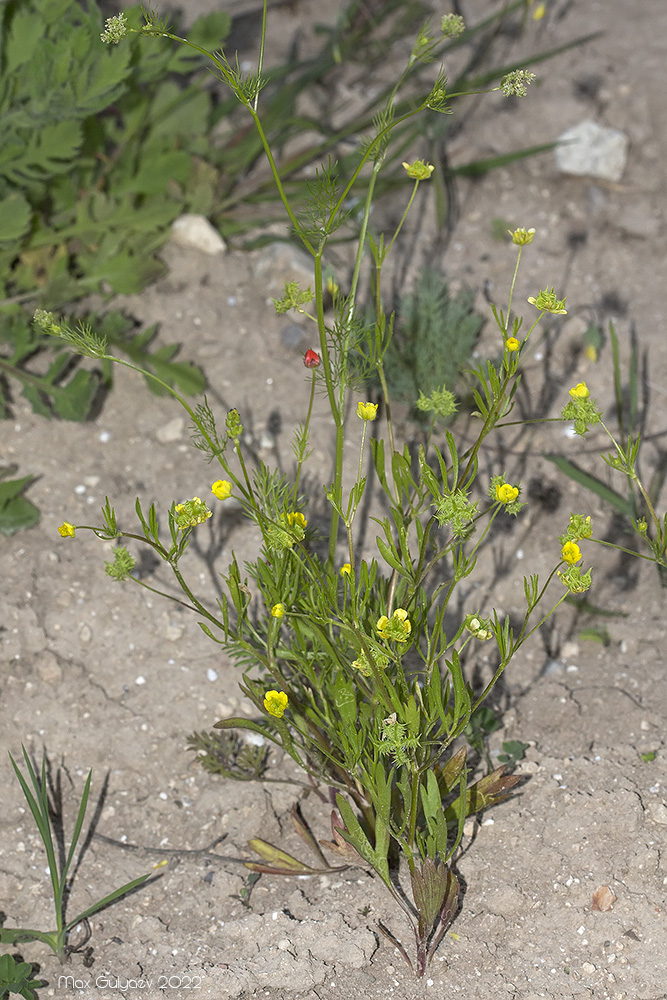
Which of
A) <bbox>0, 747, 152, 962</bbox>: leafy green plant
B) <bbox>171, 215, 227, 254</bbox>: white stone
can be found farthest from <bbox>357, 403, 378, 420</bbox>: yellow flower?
<bbox>171, 215, 227, 254</bbox>: white stone

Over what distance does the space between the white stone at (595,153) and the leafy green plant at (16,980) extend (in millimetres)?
3247

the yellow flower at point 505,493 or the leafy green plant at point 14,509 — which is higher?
the yellow flower at point 505,493

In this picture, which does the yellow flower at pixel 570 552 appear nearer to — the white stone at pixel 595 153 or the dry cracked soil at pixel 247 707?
the dry cracked soil at pixel 247 707

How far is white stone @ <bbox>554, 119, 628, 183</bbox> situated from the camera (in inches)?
143

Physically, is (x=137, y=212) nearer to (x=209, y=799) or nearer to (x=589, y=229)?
(x=589, y=229)

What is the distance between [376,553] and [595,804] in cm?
93

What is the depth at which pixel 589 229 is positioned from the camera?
141 inches

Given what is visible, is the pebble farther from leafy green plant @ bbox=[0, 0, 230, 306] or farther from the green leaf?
the green leaf

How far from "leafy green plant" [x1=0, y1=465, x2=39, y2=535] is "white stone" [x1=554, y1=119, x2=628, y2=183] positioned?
7.88ft

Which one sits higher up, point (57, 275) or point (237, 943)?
point (57, 275)

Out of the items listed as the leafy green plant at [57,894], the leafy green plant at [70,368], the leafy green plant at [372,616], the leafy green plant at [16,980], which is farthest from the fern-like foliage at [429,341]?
the leafy green plant at [16,980]

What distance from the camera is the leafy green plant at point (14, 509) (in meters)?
2.72

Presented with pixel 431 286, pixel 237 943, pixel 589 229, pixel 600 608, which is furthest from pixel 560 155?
pixel 237 943

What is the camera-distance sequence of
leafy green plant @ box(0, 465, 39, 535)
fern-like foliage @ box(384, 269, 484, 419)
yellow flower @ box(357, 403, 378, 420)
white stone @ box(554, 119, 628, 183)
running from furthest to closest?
1. white stone @ box(554, 119, 628, 183)
2. fern-like foliage @ box(384, 269, 484, 419)
3. leafy green plant @ box(0, 465, 39, 535)
4. yellow flower @ box(357, 403, 378, 420)
